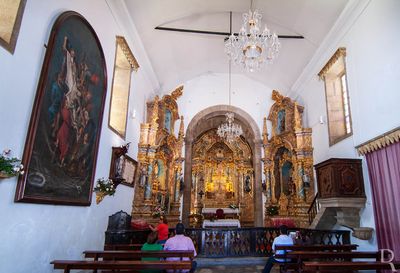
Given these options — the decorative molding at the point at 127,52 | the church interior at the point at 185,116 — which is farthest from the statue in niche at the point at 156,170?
the decorative molding at the point at 127,52

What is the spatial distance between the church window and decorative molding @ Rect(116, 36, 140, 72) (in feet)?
21.4

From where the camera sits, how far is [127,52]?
8.40 m

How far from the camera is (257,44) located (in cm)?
622

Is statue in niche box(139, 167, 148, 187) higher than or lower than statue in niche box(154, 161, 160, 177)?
lower

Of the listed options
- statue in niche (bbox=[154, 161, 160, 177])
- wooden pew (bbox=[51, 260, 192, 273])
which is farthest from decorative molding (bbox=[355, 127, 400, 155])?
statue in niche (bbox=[154, 161, 160, 177])

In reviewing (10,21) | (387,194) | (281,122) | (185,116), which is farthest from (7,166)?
(281,122)

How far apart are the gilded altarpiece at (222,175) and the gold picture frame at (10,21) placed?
43.9ft

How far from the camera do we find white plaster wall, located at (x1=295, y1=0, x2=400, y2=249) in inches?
231

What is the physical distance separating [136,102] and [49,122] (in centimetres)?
539

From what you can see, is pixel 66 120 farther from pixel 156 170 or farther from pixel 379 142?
pixel 379 142

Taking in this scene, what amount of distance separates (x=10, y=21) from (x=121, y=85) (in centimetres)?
494

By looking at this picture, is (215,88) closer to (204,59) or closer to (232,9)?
(204,59)

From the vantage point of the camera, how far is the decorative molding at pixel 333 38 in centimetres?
729

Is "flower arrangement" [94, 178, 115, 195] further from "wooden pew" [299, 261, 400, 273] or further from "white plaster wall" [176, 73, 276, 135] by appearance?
"white plaster wall" [176, 73, 276, 135]
